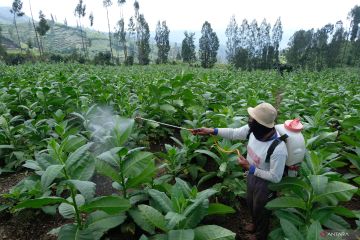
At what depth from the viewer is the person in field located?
3.03 meters

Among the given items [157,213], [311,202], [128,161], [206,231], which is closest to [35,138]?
[128,161]

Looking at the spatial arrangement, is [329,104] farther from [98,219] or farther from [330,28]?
[330,28]

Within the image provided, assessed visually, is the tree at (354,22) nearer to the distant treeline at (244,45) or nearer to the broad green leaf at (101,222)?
the distant treeline at (244,45)

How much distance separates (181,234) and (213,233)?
1.04 ft

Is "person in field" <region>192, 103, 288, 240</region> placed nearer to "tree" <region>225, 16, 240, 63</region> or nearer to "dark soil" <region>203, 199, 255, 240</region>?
"dark soil" <region>203, 199, 255, 240</region>

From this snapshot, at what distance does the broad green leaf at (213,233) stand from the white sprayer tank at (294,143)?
44.5 inches

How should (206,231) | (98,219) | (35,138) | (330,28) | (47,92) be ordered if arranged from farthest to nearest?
(330,28)
(47,92)
(35,138)
(98,219)
(206,231)

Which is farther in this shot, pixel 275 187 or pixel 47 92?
pixel 47 92

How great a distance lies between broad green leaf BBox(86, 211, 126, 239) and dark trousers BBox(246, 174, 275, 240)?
147 cm

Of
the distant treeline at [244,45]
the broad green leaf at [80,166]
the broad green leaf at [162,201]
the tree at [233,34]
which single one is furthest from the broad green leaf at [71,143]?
the tree at [233,34]

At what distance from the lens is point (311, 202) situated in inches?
120

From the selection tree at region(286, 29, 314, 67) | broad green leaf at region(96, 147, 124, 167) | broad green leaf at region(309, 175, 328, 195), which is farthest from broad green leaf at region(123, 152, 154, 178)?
tree at region(286, 29, 314, 67)

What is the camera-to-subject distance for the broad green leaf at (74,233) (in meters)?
2.59

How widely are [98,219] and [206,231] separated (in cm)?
102
